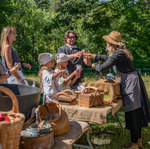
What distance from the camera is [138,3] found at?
8312 mm

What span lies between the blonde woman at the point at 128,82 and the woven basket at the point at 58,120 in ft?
3.94

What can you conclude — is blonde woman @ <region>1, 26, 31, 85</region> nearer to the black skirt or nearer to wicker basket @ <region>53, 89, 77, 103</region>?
wicker basket @ <region>53, 89, 77, 103</region>

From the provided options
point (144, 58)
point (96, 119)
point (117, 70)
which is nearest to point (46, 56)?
point (117, 70)

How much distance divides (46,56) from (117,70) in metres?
1.06

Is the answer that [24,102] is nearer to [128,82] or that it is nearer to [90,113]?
[90,113]

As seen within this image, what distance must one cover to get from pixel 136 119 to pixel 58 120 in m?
1.61

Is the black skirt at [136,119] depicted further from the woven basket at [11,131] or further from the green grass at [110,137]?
the woven basket at [11,131]

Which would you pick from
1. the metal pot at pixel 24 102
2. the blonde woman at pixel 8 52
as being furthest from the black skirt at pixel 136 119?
the metal pot at pixel 24 102

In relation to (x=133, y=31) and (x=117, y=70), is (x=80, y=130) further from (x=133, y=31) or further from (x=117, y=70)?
(x=133, y=31)

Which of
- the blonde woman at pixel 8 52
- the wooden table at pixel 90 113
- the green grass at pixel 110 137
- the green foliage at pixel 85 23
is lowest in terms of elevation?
the green grass at pixel 110 137

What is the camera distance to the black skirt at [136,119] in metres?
2.89

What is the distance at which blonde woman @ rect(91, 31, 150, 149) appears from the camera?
2805 mm

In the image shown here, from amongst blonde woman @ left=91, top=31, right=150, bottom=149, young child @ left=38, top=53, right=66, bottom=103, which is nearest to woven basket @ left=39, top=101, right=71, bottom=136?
young child @ left=38, top=53, right=66, bottom=103

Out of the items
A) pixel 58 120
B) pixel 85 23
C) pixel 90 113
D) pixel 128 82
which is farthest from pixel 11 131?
pixel 85 23
